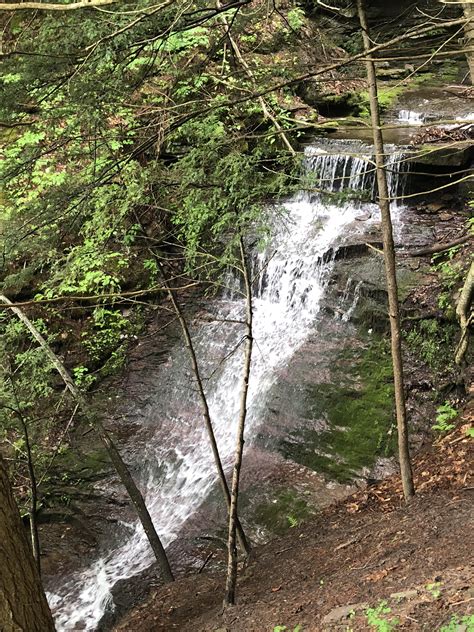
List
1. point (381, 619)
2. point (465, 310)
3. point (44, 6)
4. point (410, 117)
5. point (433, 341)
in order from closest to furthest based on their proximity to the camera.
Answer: point (44, 6), point (381, 619), point (465, 310), point (433, 341), point (410, 117)

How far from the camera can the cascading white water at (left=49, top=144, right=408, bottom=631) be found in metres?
7.38

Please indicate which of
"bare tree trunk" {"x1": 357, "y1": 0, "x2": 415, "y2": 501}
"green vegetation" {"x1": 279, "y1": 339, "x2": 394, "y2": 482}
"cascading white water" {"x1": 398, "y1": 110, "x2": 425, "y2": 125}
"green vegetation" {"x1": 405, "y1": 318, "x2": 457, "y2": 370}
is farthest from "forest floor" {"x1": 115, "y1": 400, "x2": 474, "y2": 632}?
"cascading white water" {"x1": 398, "y1": 110, "x2": 425, "y2": 125}

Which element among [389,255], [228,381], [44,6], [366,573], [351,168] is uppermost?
[44,6]

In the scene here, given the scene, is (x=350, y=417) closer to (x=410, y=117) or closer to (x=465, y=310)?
(x=465, y=310)

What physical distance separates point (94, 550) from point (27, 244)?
16.4 feet

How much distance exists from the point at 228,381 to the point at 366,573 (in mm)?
5339

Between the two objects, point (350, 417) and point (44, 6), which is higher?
point (44, 6)

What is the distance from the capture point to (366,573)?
4.58m

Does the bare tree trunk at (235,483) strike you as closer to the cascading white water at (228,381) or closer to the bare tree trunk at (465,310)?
the cascading white water at (228,381)

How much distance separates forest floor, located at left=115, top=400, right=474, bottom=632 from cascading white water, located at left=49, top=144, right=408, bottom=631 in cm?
121

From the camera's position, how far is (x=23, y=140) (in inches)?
349

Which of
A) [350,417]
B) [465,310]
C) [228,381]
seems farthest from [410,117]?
[350,417]

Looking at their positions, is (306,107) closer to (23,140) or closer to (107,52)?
(23,140)

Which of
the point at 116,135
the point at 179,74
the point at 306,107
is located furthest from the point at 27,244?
the point at 306,107
